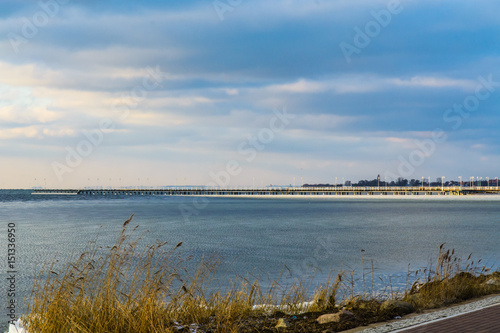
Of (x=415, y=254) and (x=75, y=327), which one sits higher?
(x=75, y=327)

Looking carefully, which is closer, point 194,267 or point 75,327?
point 75,327

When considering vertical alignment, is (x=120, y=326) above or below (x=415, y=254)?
above

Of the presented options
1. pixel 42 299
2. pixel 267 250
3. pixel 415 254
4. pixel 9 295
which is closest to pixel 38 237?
pixel 267 250

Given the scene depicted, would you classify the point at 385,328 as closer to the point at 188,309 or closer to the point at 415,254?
the point at 188,309

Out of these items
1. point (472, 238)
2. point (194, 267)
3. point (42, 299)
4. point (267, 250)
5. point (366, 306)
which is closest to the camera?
point (42, 299)

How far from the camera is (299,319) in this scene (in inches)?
351

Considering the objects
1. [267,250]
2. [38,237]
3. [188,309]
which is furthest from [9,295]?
[38,237]

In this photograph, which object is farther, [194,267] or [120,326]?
[194,267]

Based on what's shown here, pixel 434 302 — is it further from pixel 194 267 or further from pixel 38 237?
pixel 38 237

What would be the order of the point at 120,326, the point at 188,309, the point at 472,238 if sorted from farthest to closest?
1. the point at 472,238
2. the point at 188,309
3. the point at 120,326

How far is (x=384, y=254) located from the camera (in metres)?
26.7

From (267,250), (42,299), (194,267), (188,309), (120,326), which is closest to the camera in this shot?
(120,326)

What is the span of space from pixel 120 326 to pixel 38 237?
108 ft

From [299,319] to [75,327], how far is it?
3.86 m
